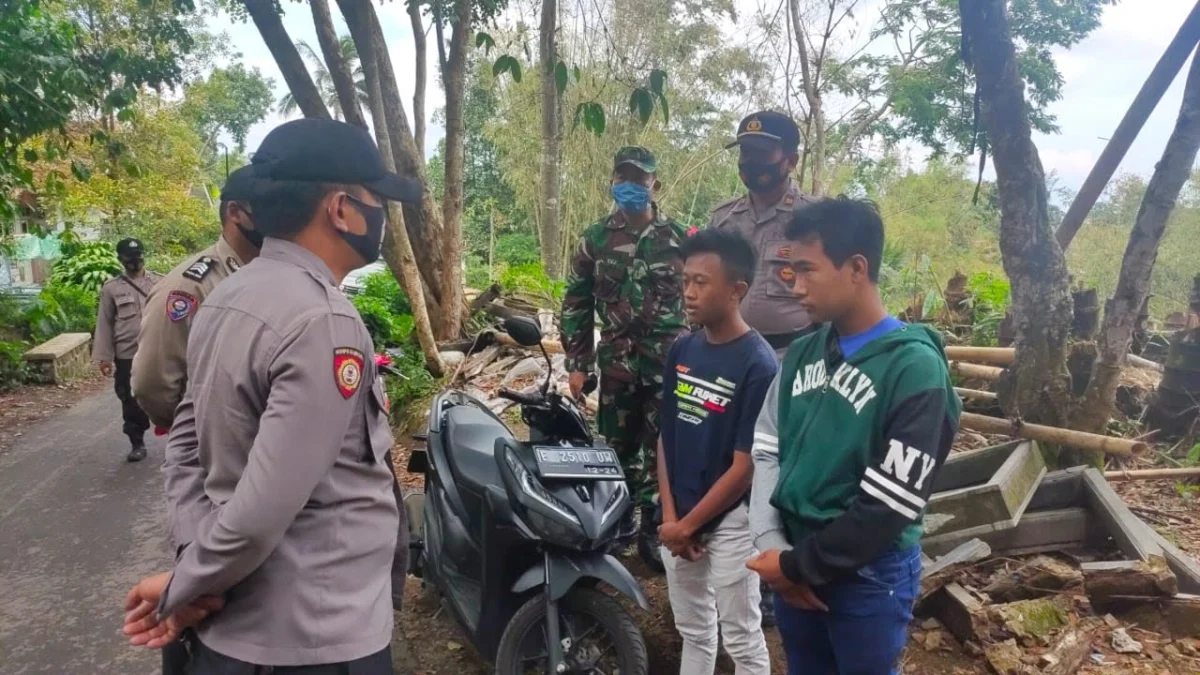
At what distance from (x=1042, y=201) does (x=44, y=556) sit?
571cm

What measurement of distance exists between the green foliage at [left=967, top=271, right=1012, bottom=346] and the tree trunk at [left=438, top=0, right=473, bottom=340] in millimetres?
5229

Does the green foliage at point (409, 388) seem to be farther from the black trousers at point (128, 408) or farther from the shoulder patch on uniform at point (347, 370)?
the shoulder patch on uniform at point (347, 370)

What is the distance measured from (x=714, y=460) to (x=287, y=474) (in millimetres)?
1502

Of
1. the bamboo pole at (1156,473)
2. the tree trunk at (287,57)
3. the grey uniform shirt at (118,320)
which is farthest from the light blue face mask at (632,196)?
the grey uniform shirt at (118,320)

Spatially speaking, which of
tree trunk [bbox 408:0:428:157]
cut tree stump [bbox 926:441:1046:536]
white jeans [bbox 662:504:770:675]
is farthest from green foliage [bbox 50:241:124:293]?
cut tree stump [bbox 926:441:1046:536]

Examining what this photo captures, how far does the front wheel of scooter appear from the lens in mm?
2598

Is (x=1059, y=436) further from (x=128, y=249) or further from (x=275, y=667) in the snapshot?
(x=128, y=249)

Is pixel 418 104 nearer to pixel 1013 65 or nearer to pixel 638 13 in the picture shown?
pixel 638 13

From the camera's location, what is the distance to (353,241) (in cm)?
157

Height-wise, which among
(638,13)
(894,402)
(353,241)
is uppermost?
(638,13)

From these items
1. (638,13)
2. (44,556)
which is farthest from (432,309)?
(638,13)

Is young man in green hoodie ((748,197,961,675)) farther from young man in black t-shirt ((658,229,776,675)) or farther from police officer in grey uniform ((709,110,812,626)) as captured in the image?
police officer in grey uniform ((709,110,812,626))

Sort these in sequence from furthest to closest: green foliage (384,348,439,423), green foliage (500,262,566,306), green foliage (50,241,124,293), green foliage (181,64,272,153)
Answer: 1. green foliage (181,64,272,153)
2. green foliage (50,241,124,293)
3. green foliage (500,262,566,306)
4. green foliage (384,348,439,423)

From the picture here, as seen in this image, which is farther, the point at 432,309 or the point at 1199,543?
the point at 432,309
